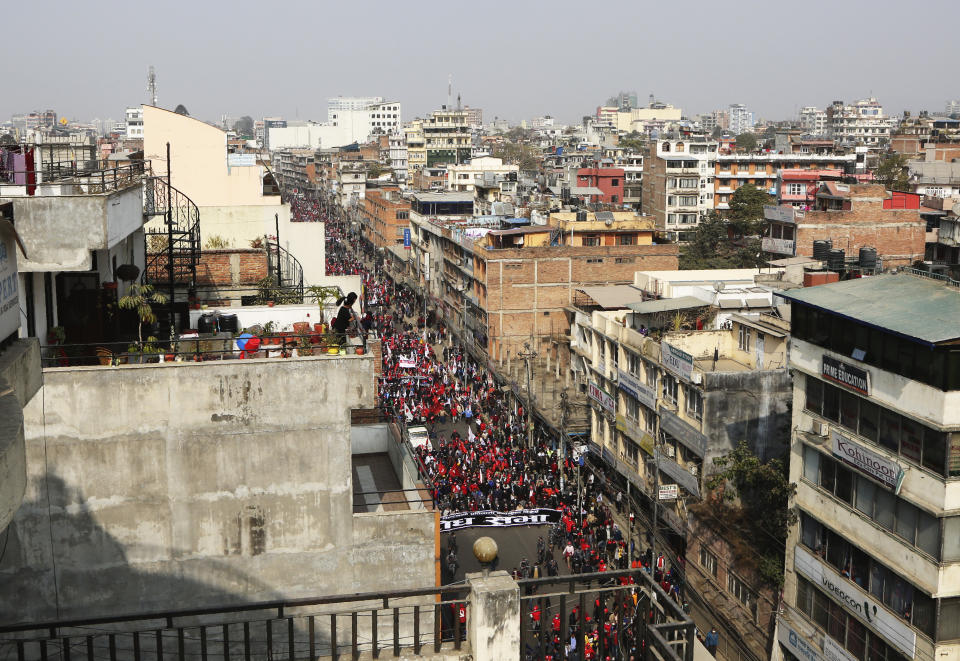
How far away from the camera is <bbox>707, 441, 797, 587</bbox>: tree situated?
20422 mm

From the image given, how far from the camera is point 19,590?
11641mm

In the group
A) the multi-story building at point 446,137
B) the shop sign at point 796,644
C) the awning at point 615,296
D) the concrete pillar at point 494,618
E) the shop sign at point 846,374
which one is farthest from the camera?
the multi-story building at point 446,137

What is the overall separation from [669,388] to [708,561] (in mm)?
5290

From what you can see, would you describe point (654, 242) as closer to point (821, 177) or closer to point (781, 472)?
point (781, 472)

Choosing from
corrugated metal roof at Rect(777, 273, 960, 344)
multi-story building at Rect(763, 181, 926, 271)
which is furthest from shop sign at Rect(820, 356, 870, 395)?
multi-story building at Rect(763, 181, 926, 271)

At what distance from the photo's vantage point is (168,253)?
18.5 meters

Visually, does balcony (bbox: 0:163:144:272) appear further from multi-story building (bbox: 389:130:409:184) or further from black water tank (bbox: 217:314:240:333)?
multi-story building (bbox: 389:130:409:184)

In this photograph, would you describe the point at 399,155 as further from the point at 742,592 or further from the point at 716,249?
the point at 742,592

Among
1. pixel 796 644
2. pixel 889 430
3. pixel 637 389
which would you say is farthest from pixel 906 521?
pixel 637 389

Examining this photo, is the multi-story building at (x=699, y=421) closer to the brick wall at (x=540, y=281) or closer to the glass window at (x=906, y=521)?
the glass window at (x=906, y=521)

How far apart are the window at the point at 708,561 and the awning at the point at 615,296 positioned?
14495mm

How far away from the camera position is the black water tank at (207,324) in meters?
15.3

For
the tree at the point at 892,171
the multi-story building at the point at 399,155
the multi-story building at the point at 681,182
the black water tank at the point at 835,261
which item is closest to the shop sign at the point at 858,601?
the black water tank at the point at 835,261

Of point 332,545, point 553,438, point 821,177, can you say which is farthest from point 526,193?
point 332,545
